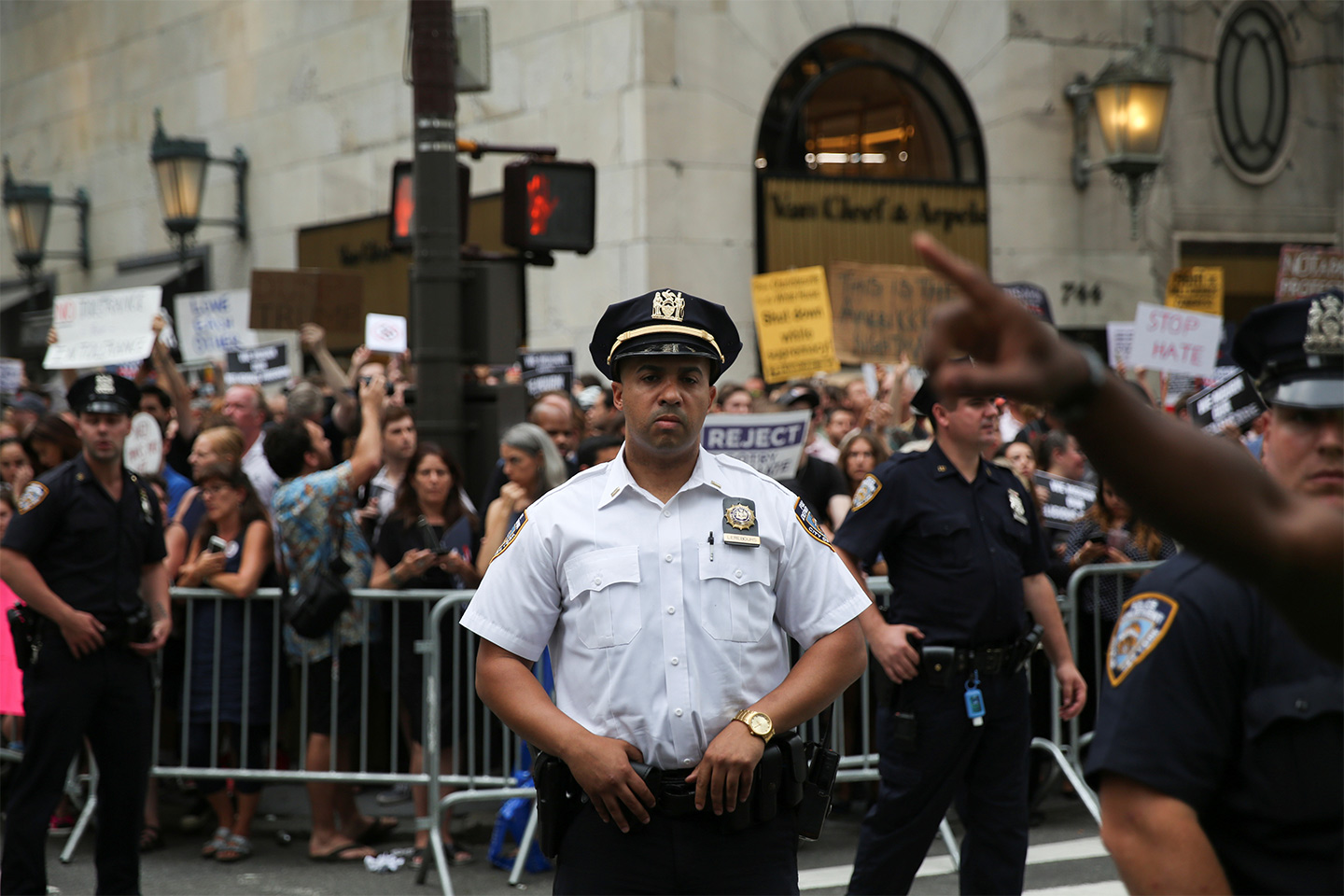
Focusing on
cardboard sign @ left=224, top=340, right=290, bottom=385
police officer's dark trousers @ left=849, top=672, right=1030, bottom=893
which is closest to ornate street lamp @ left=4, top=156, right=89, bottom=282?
cardboard sign @ left=224, top=340, right=290, bottom=385

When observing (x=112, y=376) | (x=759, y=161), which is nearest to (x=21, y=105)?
(x=759, y=161)

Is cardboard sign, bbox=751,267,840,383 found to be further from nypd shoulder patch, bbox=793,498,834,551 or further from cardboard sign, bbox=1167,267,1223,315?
nypd shoulder patch, bbox=793,498,834,551

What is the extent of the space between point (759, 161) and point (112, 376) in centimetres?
996

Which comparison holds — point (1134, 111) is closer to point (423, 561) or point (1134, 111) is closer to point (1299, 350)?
point (423, 561)

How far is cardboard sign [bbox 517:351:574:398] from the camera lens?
508 inches

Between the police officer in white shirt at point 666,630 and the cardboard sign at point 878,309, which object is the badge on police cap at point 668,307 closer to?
the police officer in white shirt at point 666,630

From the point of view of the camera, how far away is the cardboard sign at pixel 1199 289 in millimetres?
13062

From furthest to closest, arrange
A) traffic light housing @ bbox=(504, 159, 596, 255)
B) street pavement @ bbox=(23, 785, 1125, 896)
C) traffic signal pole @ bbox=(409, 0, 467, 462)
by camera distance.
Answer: traffic light housing @ bbox=(504, 159, 596, 255) < traffic signal pole @ bbox=(409, 0, 467, 462) < street pavement @ bbox=(23, 785, 1125, 896)

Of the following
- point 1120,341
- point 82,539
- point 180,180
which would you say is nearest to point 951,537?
point 82,539

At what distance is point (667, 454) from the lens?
11.8 feet

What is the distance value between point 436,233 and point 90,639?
9.86ft

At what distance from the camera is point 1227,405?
877cm

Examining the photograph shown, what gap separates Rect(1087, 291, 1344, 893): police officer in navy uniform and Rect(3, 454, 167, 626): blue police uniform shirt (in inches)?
191

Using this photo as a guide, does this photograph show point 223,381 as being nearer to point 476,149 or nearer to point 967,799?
point 476,149
